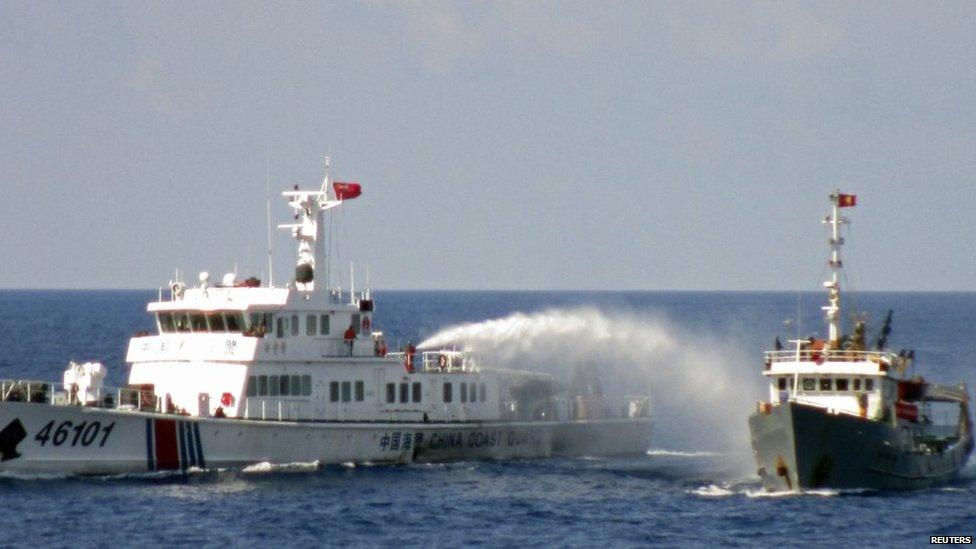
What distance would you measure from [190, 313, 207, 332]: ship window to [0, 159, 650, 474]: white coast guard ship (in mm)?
47

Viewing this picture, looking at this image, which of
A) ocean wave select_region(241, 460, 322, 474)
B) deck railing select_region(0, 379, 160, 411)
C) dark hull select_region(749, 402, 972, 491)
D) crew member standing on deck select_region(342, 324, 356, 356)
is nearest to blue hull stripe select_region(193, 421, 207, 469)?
ocean wave select_region(241, 460, 322, 474)

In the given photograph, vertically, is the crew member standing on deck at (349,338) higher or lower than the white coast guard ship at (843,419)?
higher

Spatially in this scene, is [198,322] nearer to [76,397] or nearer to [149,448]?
[76,397]

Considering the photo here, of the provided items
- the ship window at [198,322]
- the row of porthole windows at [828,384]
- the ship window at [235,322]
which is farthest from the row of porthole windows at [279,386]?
the row of porthole windows at [828,384]

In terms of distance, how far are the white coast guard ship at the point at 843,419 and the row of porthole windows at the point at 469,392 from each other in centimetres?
1070

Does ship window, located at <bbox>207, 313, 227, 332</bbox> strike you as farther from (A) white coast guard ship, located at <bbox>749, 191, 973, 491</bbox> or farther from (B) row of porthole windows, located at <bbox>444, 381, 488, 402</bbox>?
(A) white coast guard ship, located at <bbox>749, 191, 973, 491</bbox>

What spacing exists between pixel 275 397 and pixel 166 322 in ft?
15.0

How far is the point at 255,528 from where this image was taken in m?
45.2

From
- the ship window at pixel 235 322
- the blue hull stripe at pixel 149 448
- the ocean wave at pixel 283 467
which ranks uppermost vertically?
the ship window at pixel 235 322

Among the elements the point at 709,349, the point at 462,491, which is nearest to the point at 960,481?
the point at 462,491

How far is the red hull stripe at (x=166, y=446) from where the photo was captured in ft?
173

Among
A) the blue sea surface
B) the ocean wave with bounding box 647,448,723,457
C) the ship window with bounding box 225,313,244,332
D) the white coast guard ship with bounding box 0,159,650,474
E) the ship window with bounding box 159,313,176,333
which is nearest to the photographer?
the blue sea surface

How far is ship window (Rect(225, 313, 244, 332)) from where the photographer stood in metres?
55.5

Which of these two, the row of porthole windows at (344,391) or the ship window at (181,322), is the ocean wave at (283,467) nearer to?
the row of porthole windows at (344,391)
